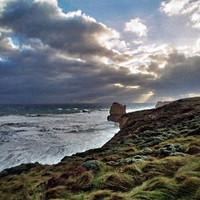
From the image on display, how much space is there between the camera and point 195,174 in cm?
601

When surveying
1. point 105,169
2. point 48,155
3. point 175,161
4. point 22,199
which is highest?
point 175,161

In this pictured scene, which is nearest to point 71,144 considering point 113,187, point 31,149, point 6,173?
point 31,149

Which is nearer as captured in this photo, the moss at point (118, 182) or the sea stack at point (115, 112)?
the moss at point (118, 182)

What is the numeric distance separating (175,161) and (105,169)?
2.68m

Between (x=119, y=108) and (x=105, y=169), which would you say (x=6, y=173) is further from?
(x=119, y=108)

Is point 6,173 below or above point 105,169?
below

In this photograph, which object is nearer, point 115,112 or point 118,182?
point 118,182

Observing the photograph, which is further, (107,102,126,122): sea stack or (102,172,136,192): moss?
(107,102,126,122): sea stack

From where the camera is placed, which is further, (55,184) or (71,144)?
(71,144)

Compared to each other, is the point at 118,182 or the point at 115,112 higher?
the point at 115,112

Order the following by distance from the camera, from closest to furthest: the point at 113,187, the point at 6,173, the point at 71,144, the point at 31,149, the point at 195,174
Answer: the point at 195,174 < the point at 113,187 < the point at 6,173 < the point at 31,149 < the point at 71,144

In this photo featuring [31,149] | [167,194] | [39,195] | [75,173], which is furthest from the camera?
[31,149]

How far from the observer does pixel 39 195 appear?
22.7ft

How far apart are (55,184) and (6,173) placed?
6579 mm
